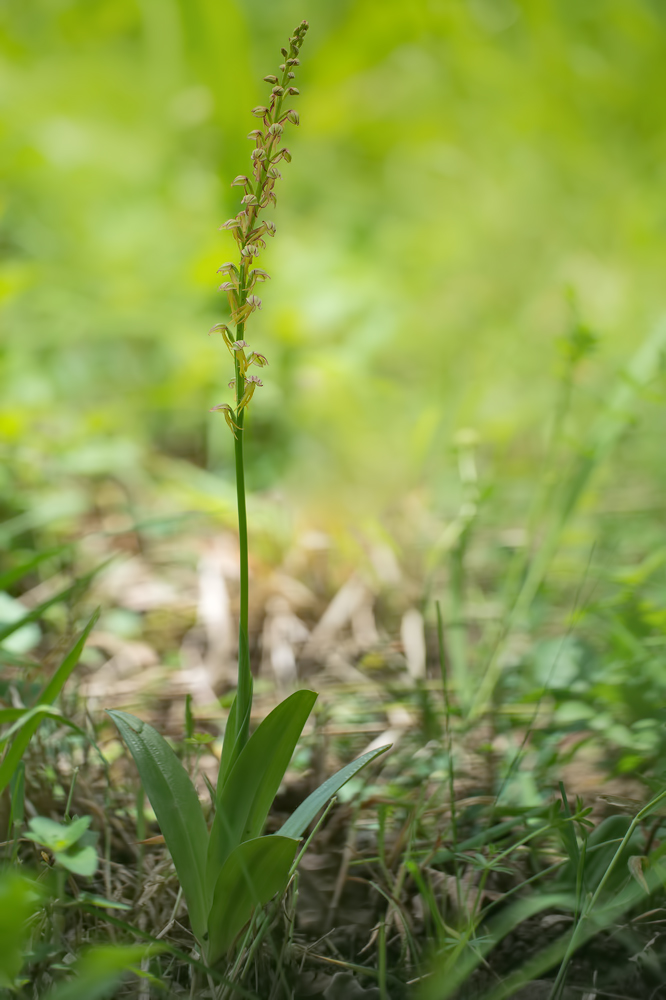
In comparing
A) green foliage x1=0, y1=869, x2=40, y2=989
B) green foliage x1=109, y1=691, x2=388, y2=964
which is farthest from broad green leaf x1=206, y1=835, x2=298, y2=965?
green foliage x1=0, y1=869, x2=40, y2=989

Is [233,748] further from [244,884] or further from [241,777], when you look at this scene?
[244,884]

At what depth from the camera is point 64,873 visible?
0.90 meters

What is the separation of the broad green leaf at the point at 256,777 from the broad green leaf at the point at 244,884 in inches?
1.1

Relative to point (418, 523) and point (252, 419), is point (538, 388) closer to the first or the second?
point (418, 523)

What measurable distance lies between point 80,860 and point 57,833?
0.05 metres

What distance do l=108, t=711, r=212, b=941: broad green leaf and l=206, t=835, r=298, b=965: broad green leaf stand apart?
2 cm

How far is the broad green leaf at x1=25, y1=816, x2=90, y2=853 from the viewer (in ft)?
2.89

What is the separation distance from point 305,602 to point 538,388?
138 cm

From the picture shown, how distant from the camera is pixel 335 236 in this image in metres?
3.33

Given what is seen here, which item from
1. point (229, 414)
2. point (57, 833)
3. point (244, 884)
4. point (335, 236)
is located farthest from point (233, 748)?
point (335, 236)

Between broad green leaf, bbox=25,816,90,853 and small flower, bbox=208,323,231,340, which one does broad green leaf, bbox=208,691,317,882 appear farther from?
small flower, bbox=208,323,231,340

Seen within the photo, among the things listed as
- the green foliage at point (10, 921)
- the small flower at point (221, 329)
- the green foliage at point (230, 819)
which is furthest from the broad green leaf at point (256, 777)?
the small flower at point (221, 329)

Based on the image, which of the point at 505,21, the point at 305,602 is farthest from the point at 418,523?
the point at 505,21

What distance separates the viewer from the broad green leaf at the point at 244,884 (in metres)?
0.78
